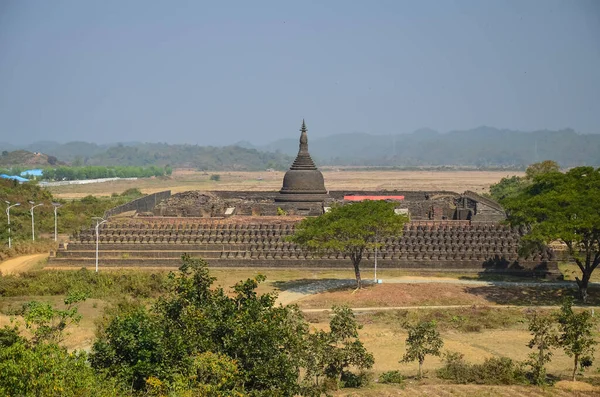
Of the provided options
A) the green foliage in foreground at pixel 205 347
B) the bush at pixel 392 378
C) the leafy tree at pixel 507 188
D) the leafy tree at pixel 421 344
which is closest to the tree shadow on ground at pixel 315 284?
the leafy tree at pixel 421 344

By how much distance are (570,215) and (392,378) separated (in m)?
14.6

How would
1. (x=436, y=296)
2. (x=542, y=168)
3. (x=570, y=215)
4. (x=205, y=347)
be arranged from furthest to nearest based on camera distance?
(x=542, y=168) → (x=436, y=296) → (x=570, y=215) → (x=205, y=347)

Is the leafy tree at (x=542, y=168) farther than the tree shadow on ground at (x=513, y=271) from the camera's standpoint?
Yes

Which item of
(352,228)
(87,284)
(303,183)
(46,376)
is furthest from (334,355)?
(303,183)

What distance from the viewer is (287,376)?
17938 millimetres

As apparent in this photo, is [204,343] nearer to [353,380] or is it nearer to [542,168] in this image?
[353,380]

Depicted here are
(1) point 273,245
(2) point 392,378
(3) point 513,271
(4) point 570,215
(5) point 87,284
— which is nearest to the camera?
(2) point 392,378

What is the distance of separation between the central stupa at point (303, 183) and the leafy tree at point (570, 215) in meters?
21.6

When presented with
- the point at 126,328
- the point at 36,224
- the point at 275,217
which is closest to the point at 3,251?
the point at 36,224

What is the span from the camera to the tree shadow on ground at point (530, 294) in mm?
33375

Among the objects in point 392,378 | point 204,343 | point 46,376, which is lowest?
point 392,378

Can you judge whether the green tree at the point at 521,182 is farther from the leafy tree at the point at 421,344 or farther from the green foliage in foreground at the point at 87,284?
the leafy tree at the point at 421,344

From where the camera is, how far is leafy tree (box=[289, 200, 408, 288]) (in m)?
35.2

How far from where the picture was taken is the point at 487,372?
74.1ft
